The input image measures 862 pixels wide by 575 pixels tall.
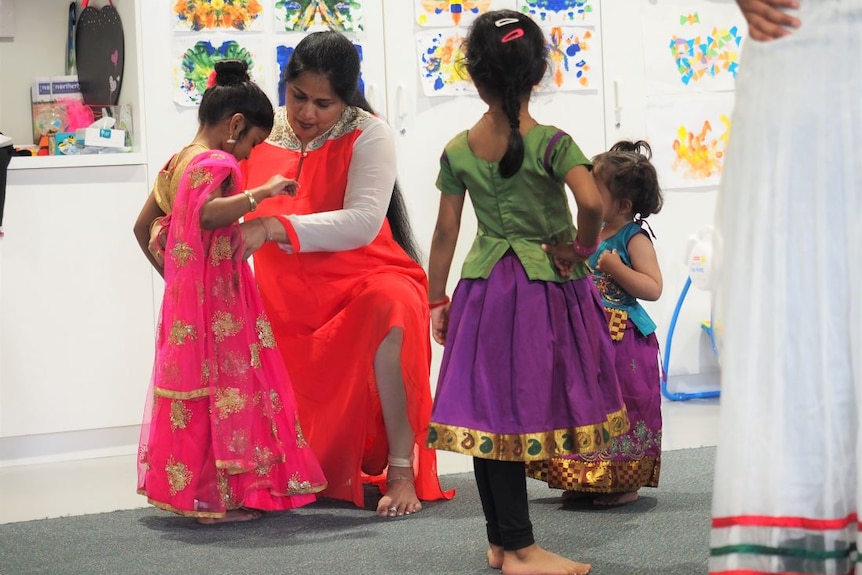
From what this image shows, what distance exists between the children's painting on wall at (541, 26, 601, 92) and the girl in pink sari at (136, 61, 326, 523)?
1.61 m

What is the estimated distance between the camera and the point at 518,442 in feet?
6.20

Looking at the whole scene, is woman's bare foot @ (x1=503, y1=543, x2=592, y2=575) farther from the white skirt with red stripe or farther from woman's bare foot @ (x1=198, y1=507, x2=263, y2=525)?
woman's bare foot @ (x1=198, y1=507, x2=263, y2=525)

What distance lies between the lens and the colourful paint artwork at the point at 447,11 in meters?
3.76

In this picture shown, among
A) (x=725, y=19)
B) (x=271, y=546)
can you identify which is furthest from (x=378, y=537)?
(x=725, y=19)

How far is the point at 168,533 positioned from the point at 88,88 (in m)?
2.02

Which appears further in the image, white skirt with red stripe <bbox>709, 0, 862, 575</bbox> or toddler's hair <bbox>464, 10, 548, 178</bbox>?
toddler's hair <bbox>464, 10, 548, 178</bbox>

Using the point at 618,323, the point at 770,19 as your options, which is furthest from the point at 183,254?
the point at 770,19

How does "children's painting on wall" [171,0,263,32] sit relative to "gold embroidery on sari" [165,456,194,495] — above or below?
above

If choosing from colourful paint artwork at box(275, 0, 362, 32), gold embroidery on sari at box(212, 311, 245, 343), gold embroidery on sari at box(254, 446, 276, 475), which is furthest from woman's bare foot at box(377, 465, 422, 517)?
colourful paint artwork at box(275, 0, 362, 32)

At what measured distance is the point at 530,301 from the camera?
1.92 m

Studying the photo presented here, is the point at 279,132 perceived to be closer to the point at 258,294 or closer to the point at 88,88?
the point at 258,294

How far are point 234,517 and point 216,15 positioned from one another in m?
1.75

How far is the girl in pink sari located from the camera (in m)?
2.43

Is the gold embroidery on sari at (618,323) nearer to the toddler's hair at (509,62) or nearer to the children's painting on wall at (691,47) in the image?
the toddler's hair at (509,62)
